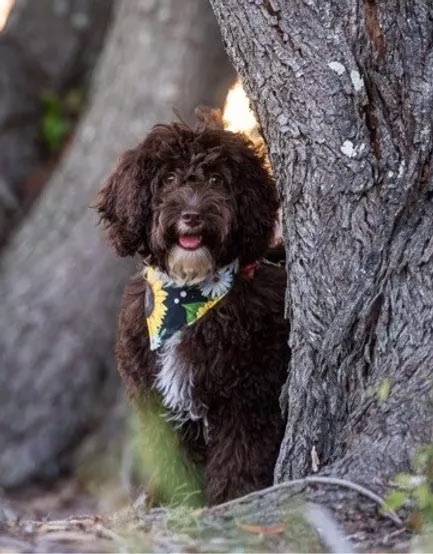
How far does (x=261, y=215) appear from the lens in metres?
6.86

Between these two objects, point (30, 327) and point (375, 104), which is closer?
point (375, 104)

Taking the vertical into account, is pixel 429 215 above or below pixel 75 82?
below

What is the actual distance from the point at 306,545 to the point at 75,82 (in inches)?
294

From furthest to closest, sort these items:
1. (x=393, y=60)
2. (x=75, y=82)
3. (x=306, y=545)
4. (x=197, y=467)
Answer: (x=75, y=82) → (x=197, y=467) → (x=393, y=60) → (x=306, y=545)

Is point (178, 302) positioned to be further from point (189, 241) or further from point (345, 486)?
point (345, 486)

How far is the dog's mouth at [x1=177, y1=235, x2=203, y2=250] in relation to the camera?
6.70m

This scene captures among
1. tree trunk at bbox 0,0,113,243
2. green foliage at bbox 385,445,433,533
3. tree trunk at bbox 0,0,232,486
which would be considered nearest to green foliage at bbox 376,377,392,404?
green foliage at bbox 385,445,433,533

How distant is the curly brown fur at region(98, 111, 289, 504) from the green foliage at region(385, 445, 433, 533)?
129 centimetres

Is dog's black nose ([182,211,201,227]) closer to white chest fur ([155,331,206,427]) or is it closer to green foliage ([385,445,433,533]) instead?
white chest fur ([155,331,206,427])

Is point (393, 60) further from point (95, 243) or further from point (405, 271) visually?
point (95, 243)

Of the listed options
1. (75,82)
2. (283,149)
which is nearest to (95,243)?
(75,82)

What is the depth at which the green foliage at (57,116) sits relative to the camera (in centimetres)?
1216

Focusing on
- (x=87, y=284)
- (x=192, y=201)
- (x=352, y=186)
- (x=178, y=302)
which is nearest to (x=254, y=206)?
(x=192, y=201)

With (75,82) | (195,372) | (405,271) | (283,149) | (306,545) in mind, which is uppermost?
(75,82)
